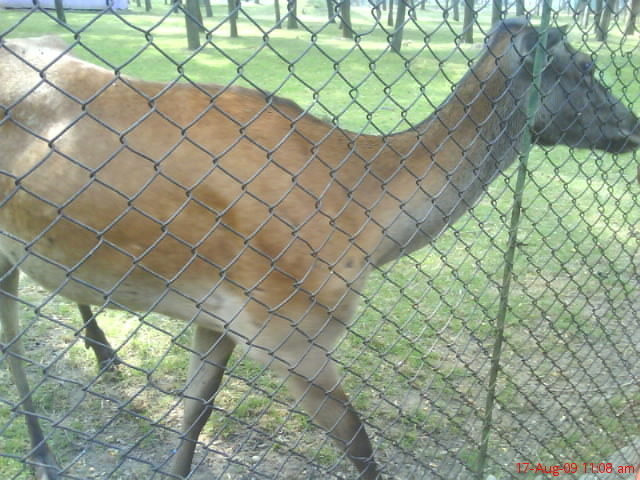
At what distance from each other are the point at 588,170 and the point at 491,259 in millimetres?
3256

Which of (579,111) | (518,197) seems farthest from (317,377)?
(579,111)

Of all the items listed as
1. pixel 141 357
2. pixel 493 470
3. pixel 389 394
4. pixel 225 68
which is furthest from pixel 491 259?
pixel 225 68

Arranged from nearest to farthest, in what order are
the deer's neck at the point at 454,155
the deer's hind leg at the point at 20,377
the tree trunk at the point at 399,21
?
the tree trunk at the point at 399,21
the deer's neck at the point at 454,155
the deer's hind leg at the point at 20,377

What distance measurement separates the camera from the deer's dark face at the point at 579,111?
10.0 feet

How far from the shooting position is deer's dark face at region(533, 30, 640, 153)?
Answer: 10.0ft

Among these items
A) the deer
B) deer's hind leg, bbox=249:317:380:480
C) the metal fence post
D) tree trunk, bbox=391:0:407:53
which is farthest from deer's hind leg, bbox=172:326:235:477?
tree trunk, bbox=391:0:407:53

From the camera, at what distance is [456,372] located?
165 inches

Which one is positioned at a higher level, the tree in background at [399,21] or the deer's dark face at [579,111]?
the tree in background at [399,21]

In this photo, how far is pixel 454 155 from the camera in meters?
2.93

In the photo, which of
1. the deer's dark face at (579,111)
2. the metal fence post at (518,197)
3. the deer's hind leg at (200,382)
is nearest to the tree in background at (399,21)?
the metal fence post at (518,197)

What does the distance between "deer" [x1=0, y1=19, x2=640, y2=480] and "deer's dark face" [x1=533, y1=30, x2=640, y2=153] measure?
52 mm

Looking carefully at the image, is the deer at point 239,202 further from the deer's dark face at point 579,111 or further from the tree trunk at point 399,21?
the tree trunk at point 399,21

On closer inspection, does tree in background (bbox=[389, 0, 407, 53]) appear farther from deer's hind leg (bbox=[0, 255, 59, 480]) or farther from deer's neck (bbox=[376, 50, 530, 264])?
deer's hind leg (bbox=[0, 255, 59, 480])

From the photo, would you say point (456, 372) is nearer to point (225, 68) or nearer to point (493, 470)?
point (493, 470)
